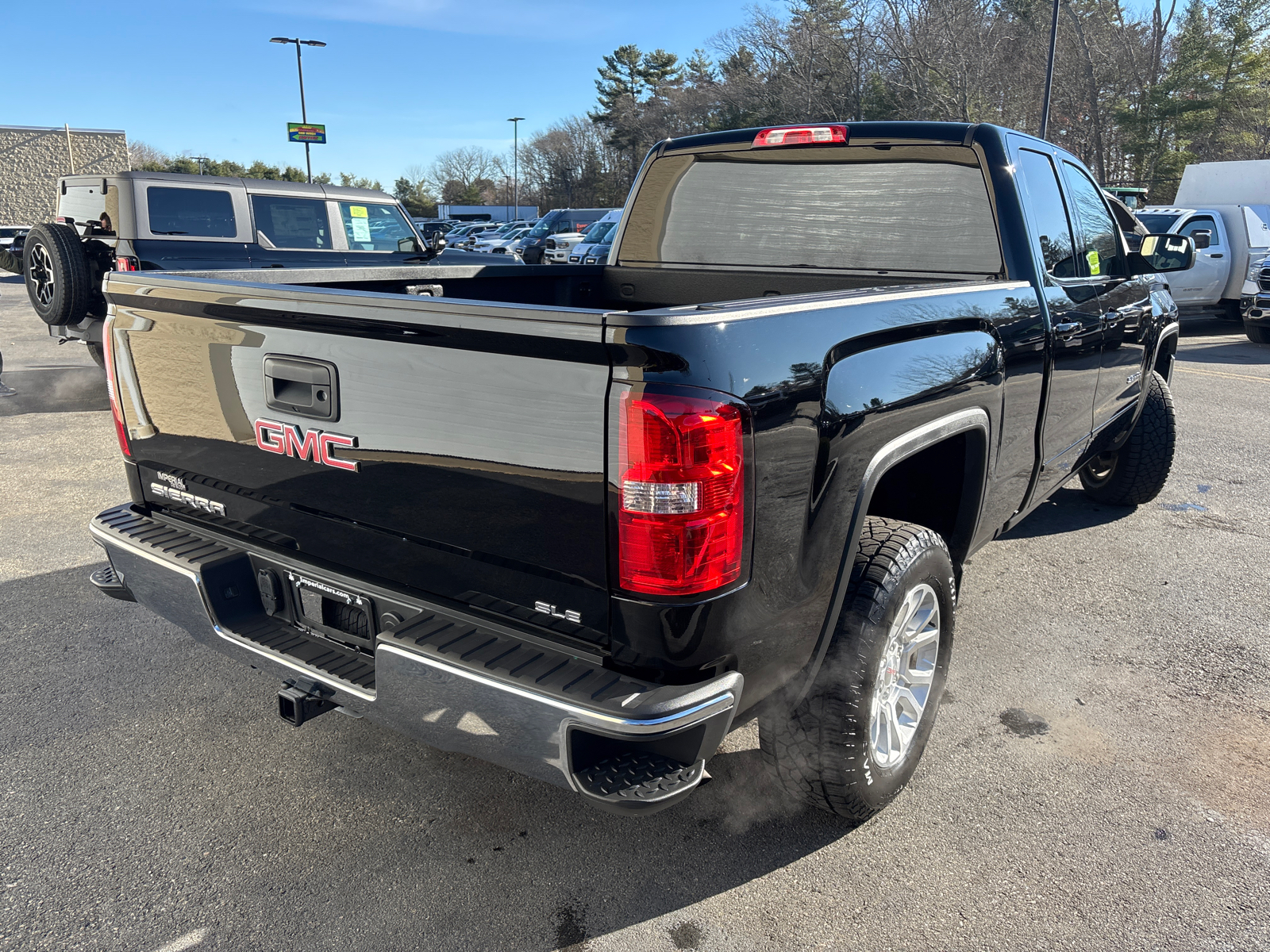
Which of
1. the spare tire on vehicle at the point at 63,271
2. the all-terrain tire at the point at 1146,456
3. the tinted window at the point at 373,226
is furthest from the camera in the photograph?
the tinted window at the point at 373,226

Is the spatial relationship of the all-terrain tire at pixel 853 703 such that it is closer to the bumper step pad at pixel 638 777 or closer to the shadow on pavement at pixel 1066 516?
the bumper step pad at pixel 638 777

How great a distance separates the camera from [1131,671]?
3.66 m

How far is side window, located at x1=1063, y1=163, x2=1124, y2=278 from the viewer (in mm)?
4055

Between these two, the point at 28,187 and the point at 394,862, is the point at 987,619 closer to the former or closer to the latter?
the point at 394,862

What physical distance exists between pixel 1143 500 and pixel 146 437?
5.55 m

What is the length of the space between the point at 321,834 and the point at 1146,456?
16.5 ft

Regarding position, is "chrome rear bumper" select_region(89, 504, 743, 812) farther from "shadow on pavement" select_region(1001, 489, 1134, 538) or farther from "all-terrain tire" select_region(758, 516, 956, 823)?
"shadow on pavement" select_region(1001, 489, 1134, 538)

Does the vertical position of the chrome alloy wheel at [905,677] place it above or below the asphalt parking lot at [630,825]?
above

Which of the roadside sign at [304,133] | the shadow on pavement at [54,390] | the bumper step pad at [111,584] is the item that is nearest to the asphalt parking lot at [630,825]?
the bumper step pad at [111,584]

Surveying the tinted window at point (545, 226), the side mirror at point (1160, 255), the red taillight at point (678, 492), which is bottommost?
the red taillight at point (678, 492)

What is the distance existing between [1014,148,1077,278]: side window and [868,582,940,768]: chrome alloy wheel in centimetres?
161

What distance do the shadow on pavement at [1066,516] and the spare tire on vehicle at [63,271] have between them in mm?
7464

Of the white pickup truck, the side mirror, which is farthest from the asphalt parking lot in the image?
the white pickup truck

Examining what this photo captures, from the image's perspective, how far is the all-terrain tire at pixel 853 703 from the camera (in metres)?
2.40
